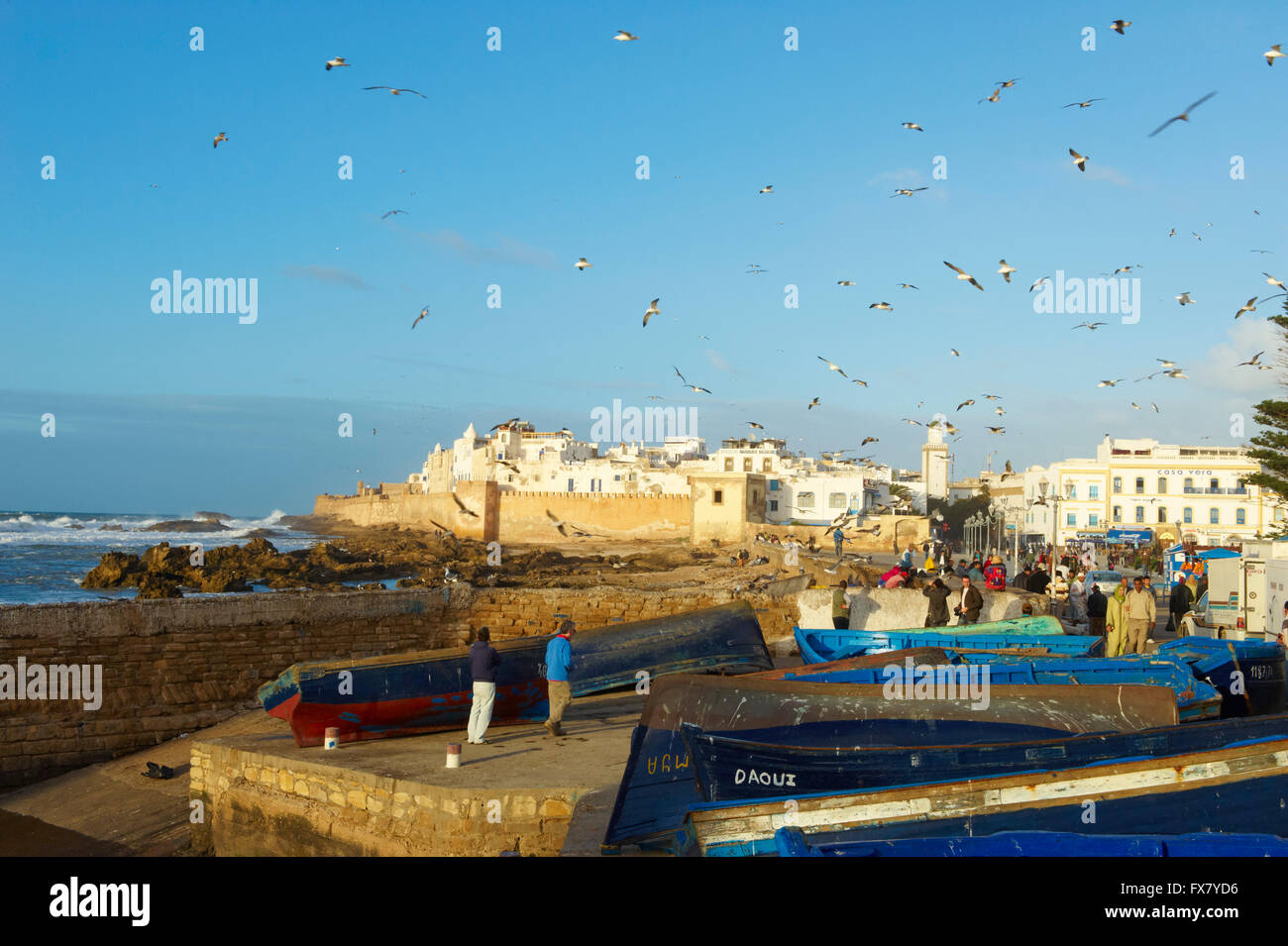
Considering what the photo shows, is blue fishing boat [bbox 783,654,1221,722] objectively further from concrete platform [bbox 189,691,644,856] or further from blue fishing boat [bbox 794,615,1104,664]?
concrete platform [bbox 189,691,644,856]

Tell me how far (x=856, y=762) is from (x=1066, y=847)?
6.33 ft

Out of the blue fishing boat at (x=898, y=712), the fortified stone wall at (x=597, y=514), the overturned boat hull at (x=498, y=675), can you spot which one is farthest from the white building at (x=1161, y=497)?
the blue fishing boat at (x=898, y=712)

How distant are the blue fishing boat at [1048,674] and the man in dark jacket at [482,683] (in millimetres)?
2985

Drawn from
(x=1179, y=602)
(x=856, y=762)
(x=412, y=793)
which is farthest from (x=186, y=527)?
(x=856, y=762)

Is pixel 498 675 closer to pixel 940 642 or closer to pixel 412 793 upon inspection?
pixel 412 793

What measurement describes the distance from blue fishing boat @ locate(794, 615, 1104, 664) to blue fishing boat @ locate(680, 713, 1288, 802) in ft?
18.5

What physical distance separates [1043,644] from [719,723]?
679 cm

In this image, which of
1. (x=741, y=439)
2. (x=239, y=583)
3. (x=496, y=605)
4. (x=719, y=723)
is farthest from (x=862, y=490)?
(x=719, y=723)

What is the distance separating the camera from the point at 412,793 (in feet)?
25.0

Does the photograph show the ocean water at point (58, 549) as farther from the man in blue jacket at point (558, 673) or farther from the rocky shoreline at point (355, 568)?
the man in blue jacket at point (558, 673)
